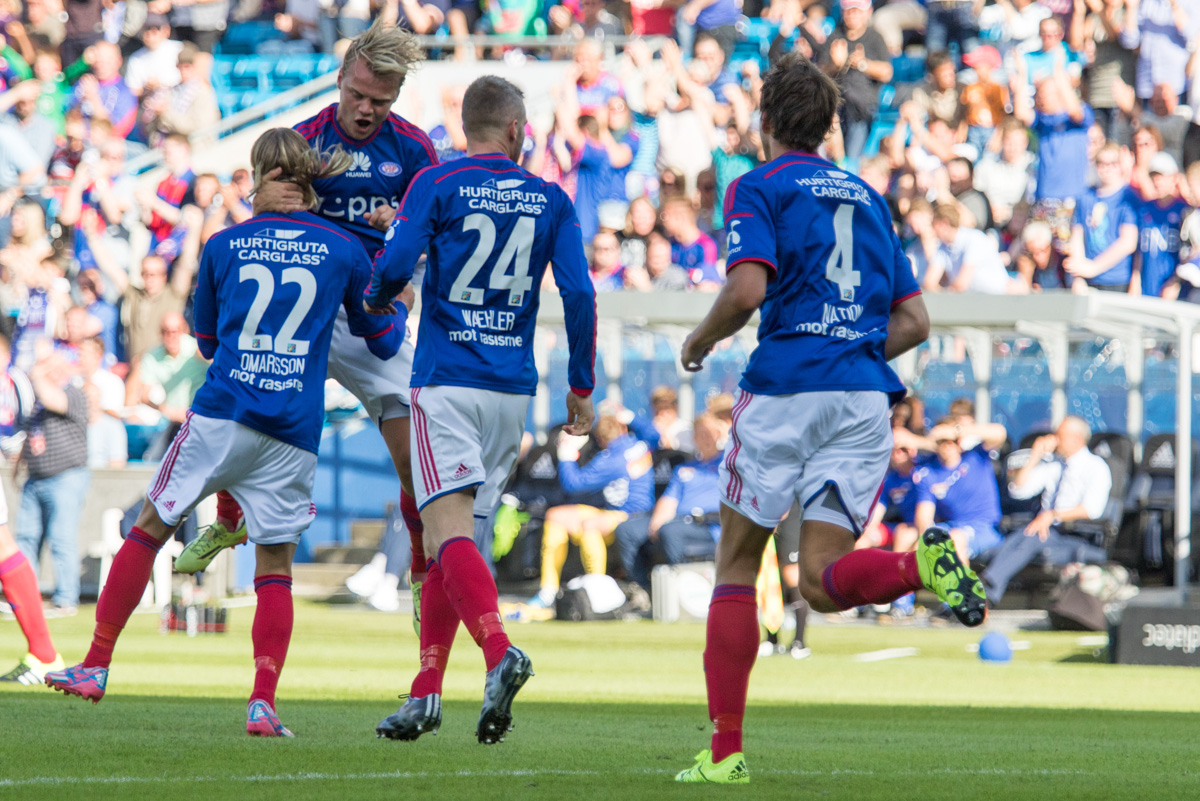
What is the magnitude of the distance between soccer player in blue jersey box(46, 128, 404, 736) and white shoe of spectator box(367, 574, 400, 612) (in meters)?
9.02

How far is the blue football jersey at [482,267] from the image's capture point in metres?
6.07

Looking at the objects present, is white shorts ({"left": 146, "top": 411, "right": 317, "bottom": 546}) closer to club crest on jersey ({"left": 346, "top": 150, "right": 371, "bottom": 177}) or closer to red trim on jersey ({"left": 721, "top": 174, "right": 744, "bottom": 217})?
club crest on jersey ({"left": 346, "top": 150, "right": 371, "bottom": 177})

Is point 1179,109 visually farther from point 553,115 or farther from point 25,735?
point 25,735

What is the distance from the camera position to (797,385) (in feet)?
17.8

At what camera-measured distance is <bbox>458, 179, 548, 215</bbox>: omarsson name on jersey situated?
608 centimetres

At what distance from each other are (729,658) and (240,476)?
84.6 inches

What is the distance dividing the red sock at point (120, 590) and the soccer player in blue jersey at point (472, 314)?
1.21 m

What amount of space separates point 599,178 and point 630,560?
16.6 feet

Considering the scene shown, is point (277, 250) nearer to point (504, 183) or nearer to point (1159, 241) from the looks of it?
point (504, 183)

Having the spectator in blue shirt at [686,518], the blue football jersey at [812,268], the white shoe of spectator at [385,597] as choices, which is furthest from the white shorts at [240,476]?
the white shoe of spectator at [385,597]

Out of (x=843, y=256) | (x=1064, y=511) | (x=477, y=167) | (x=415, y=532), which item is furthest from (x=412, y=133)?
(x=1064, y=511)

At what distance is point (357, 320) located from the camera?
6828 millimetres

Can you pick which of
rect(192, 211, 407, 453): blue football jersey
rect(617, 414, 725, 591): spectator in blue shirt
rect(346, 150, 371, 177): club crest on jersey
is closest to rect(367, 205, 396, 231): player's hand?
rect(346, 150, 371, 177): club crest on jersey

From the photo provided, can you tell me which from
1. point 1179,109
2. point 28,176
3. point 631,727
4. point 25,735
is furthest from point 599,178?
point 25,735
